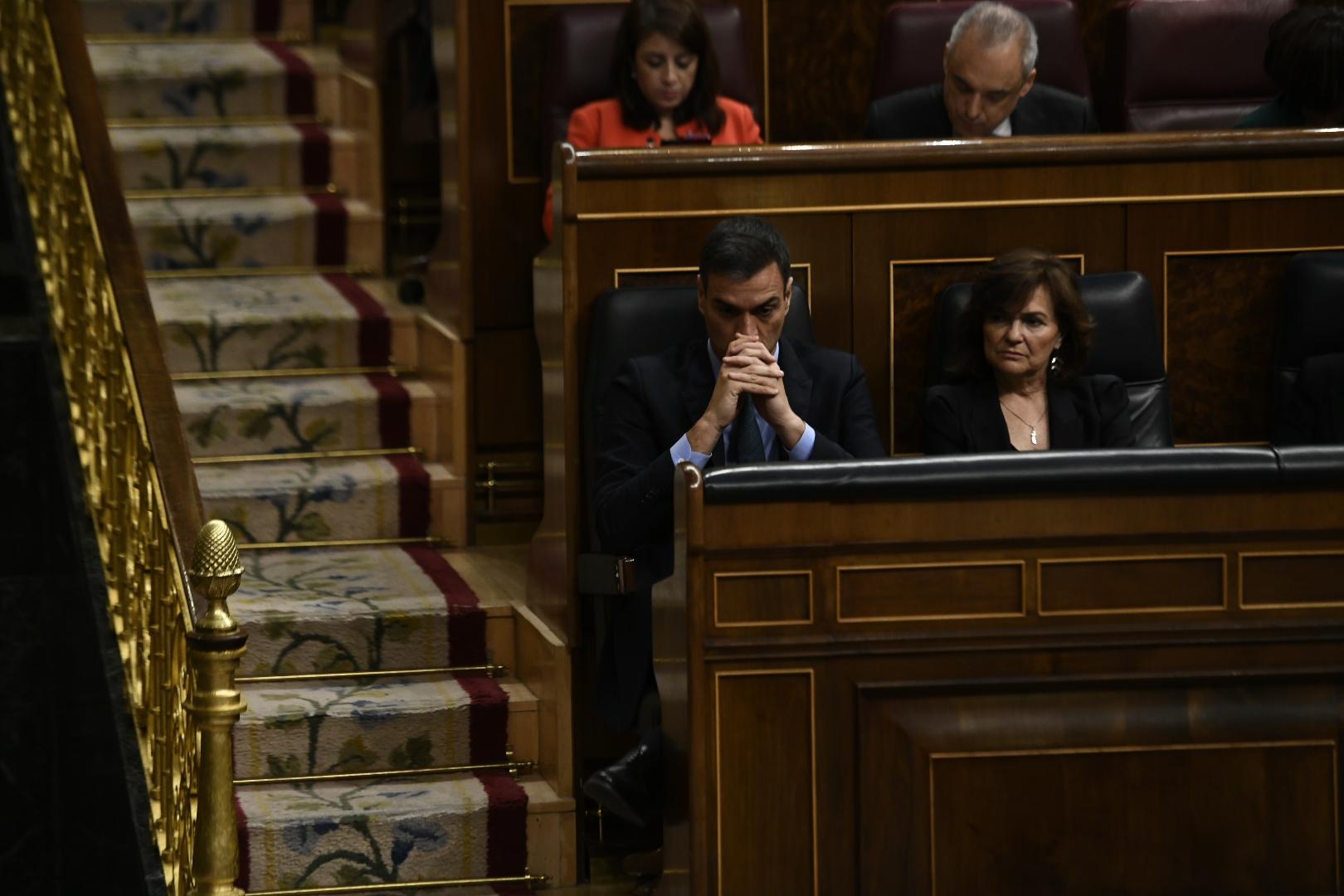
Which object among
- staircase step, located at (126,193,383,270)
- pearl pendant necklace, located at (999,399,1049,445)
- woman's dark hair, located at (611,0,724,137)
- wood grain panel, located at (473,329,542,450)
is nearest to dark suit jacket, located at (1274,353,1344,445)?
pearl pendant necklace, located at (999,399,1049,445)

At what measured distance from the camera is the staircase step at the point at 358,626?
354 cm

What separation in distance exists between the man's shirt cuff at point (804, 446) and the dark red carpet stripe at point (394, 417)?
1.45 m

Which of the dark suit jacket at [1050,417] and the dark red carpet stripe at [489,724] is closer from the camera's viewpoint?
the dark suit jacket at [1050,417]

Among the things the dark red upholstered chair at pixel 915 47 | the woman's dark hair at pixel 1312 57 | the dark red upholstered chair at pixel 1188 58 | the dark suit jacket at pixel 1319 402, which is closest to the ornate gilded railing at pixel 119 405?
the dark red upholstered chair at pixel 915 47

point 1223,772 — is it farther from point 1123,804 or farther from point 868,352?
point 868,352

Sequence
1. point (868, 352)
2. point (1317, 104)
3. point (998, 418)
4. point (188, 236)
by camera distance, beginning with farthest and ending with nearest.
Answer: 1. point (188, 236)
2. point (1317, 104)
3. point (868, 352)
4. point (998, 418)

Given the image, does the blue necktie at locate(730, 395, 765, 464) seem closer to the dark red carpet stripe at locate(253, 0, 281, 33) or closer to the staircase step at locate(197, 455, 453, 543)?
the staircase step at locate(197, 455, 453, 543)

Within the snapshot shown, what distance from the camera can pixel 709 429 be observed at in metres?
2.88

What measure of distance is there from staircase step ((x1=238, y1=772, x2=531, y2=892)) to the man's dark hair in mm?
921

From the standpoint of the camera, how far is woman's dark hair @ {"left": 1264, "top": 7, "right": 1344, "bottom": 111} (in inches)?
136

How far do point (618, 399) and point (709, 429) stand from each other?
206 millimetres

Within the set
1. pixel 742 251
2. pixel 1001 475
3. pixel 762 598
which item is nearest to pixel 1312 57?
pixel 742 251

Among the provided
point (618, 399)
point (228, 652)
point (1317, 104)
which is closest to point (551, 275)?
point (618, 399)

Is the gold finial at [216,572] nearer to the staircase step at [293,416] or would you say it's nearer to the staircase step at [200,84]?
the staircase step at [293,416]
